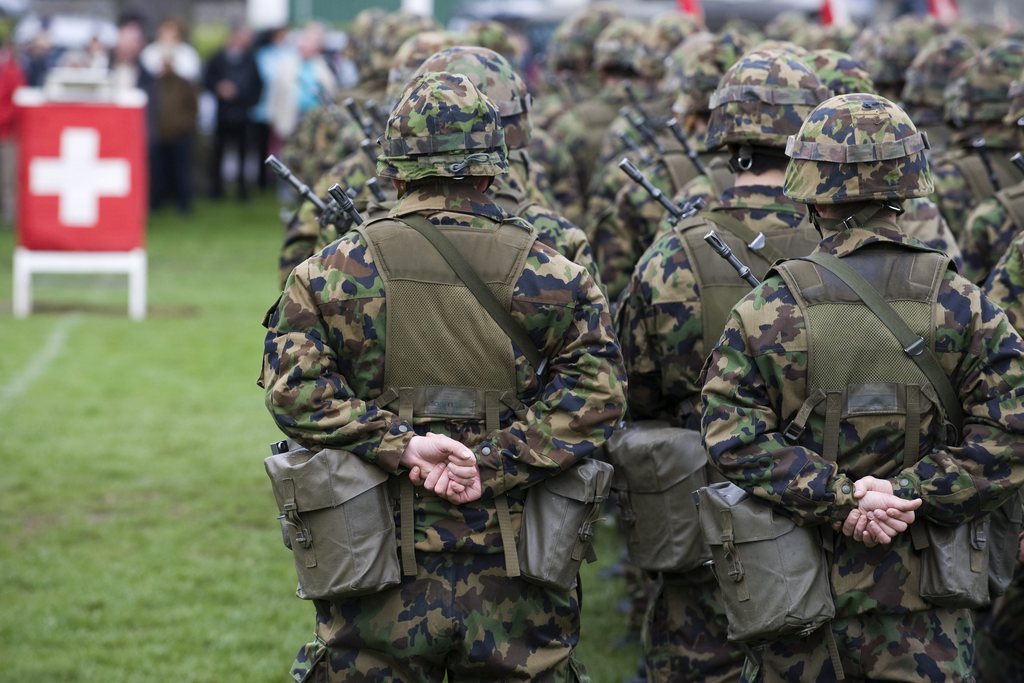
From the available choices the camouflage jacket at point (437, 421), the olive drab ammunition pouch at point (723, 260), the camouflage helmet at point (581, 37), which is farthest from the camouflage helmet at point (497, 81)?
the camouflage helmet at point (581, 37)

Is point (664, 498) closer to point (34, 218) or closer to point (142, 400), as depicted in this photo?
point (142, 400)

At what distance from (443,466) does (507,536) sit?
0.28 m

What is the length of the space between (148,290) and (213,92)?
6.79 meters

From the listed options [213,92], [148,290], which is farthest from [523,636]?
[213,92]

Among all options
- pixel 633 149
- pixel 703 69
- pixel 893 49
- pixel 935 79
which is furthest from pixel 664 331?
pixel 893 49

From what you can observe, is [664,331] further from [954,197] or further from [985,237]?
[954,197]

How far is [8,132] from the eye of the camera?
20344 mm

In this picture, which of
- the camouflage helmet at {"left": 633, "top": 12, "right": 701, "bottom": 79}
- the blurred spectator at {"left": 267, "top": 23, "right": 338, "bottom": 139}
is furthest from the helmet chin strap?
the blurred spectator at {"left": 267, "top": 23, "right": 338, "bottom": 139}

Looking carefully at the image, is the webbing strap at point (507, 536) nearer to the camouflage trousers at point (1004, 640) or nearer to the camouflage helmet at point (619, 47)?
the camouflage trousers at point (1004, 640)

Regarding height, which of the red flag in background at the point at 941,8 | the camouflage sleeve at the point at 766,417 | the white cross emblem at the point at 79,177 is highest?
the camouflage sleeve at the point at 766,417

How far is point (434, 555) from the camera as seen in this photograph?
438 cm

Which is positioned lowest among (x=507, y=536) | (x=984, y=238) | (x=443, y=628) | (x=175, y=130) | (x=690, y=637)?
(x=175, y=130)

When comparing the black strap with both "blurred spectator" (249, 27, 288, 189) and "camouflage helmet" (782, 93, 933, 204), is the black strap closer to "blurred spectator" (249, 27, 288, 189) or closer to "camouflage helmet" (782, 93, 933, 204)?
"camouflage helmet" (782, 93, 933, 204)

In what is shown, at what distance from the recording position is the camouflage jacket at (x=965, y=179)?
22.9 feet
